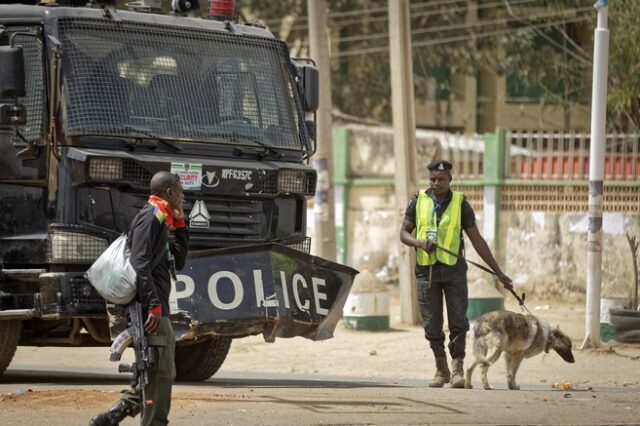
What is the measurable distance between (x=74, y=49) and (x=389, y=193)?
40.2ft

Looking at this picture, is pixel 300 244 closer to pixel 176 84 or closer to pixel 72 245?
pixel 176 84

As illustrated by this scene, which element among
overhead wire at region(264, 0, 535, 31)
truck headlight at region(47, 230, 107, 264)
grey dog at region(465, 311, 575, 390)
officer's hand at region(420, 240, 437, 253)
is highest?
overhead wire at region(264, 0, 535, 31)

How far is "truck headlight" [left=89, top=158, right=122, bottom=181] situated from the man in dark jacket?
95.4 inches

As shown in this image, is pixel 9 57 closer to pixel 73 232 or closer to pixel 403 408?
pixel 73 232

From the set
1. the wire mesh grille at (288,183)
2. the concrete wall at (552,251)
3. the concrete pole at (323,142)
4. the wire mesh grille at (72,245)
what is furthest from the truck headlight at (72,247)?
the concrete wall at (552,251)

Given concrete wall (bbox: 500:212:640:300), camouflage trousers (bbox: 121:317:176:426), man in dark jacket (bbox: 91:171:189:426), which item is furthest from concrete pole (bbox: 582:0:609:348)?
camouflage trousers (bbox: 121:317:176:426)

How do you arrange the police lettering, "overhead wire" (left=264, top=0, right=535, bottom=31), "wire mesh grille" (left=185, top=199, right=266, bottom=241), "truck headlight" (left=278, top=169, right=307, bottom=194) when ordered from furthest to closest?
"overhead wire" (left=264, top=0, right=535, bottom=31) → "truck headlight" (left=278, top=169, right=307, bottom=194) → "wire mesh grille" (left=185, top=199, right=266, bottom=241) → the police lettering

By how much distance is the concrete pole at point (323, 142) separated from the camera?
17.7m

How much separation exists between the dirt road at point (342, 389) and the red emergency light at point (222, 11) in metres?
3.08

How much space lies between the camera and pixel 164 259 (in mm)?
7918

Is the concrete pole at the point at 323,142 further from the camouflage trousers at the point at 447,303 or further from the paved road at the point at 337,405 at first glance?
the paved road at the point at 337,405

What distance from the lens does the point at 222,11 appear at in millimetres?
11930

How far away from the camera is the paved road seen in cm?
901

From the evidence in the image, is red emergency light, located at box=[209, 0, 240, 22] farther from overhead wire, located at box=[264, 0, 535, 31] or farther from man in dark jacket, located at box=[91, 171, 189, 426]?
overhead wire, located at box=[264, 0, 535, 31]
